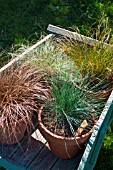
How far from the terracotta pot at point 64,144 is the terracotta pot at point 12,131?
0.15m

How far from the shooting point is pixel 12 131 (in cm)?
218

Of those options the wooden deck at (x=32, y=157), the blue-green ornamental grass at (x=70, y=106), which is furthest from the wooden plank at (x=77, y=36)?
the wooden deck at (x=32, y=157)

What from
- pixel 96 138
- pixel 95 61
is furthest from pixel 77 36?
pixel 96 138

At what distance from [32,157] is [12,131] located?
0.24m

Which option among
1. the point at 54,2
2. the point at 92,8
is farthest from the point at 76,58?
the point at 54,2

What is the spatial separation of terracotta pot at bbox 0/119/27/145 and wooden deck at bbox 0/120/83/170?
46 millimetres

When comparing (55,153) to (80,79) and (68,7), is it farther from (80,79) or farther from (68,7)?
(68,7)

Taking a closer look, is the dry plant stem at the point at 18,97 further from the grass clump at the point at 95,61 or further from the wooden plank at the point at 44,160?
the grass clump at the point at 95,61

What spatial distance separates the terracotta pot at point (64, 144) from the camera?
6.94ft

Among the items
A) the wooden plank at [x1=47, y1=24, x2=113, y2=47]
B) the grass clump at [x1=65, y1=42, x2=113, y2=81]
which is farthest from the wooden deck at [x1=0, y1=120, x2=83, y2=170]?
the wooden plank at [x1=47, y1=24, x2=113, y2=47]

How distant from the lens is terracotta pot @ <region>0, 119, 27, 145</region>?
2.18 m

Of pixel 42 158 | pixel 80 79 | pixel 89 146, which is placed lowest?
pixel 42 158

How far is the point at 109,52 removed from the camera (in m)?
2.54

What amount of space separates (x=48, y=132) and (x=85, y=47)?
0.80 meters
